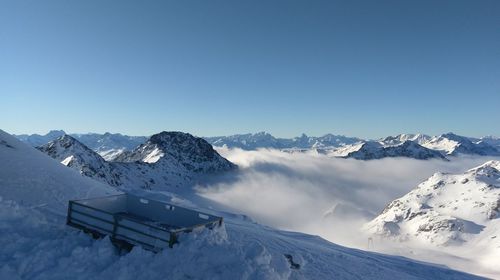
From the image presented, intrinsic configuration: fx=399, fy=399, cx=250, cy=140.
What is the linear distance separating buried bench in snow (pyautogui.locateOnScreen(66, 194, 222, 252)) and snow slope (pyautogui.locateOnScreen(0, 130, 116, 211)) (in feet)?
15.6

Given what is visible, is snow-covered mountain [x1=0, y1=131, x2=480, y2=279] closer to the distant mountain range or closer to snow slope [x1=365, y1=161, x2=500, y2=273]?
snow slope [x1=365, y1=161, x2=500, y2=273]

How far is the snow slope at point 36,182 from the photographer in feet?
79.9

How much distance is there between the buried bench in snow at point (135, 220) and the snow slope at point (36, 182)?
187 inches

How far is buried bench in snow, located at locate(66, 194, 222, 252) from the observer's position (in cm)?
1432

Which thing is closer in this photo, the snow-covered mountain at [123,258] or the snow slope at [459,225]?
the snow-covered mountain at [123,258]

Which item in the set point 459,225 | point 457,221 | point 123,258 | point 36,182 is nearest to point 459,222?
point 457,221

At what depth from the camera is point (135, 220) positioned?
1524 centimetres

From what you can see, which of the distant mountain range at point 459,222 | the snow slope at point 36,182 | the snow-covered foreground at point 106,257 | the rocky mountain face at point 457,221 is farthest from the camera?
the rocky mountain face at point 457,221

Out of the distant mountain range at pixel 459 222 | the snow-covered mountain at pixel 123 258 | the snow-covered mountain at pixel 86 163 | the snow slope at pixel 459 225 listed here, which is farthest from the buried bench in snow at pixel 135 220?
the distant mountain range at pixel 459 222

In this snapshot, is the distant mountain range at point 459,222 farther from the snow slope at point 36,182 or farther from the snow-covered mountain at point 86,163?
the snow slope at point 36,182

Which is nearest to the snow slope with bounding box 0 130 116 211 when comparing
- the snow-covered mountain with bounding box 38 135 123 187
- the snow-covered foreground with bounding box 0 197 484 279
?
the snow-covered foreground with bounding box 0 197 484 279

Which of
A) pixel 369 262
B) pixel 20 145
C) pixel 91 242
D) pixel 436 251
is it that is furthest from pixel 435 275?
pixel 436 251

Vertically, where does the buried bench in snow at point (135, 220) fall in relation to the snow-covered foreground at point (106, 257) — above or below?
above

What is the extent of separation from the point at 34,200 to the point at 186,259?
15.2m
